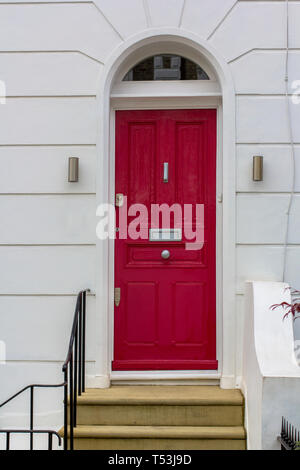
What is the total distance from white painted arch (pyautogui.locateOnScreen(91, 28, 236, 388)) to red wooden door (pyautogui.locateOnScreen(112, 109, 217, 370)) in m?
0.12

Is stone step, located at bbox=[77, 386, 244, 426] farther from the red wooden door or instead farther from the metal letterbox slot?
the metal letterbox slot

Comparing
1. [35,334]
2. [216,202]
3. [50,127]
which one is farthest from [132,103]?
[35,334]

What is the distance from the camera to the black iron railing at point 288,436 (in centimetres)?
319

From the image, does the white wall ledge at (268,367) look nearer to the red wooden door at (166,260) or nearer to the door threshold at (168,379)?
the door threshold at (168,379)

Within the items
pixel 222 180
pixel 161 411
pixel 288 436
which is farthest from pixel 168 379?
pixel 222 180

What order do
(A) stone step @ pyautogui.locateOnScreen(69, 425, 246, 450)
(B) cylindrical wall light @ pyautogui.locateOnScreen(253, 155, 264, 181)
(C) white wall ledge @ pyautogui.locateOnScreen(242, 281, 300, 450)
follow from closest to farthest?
(C) white wall ledge @ pyautogui.locateOnScreen(242, 281, 300, 450) < (A) stone step @ pyautogui.locateOnScreen(69, 425, 246, 450) < (B) cylindrical wall light @ pyautogui.locateOnScreen(253, 155, 264, 181)

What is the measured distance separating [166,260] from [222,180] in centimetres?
81

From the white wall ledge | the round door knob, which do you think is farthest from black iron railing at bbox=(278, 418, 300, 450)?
the round door knob

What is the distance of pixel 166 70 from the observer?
15.2 ft

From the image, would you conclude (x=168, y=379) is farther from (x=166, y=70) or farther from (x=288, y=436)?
(x=166, y=70)

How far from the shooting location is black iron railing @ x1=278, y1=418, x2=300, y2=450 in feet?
10.5

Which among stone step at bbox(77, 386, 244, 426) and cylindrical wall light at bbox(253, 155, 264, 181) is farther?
cylindrical wall light at bbox(253, 155, 264, 181)

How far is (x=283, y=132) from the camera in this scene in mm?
4406

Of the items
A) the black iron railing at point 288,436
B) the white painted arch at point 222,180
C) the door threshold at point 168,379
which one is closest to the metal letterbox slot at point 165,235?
the white painted arch at point 222,180
